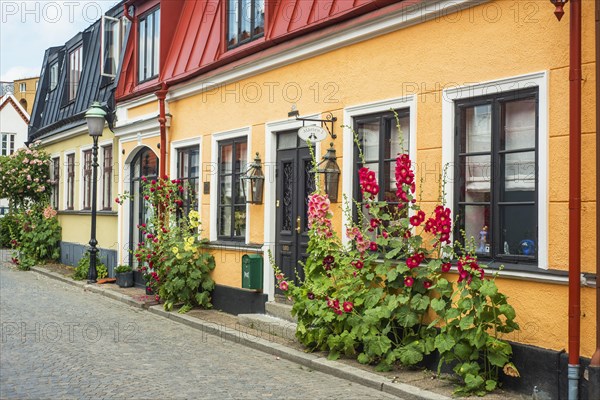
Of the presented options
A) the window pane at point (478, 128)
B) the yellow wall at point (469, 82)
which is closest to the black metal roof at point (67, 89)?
the yellow wall at point (469, 82)

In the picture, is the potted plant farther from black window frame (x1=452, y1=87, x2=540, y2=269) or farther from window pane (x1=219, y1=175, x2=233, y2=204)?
black window frame (x1=452, y1=87, x2=540, y2=269)

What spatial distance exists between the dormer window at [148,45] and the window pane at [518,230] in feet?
31.3

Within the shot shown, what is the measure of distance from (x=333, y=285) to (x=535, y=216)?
274cm

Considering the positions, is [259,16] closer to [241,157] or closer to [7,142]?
[241,157]

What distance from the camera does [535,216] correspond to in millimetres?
6828

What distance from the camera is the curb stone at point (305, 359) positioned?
23.0 ft

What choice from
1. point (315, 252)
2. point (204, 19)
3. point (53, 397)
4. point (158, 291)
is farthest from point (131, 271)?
point (53, 397)

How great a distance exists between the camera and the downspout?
20.3 feet

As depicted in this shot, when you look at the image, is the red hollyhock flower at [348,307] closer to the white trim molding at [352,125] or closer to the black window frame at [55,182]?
the white trim molding at [352,125]

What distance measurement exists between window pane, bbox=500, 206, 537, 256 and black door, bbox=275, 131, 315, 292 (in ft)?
11.7

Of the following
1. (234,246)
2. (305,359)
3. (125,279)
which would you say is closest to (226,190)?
(234,246)

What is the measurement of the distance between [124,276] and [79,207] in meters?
5.07

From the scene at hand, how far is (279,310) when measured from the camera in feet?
34.8

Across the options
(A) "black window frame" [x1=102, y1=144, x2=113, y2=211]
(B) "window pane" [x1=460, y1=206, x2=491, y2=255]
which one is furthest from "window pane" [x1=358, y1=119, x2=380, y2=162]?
(A) "black window frame" [x1=102, y1=144, x2=113, y2=211]
